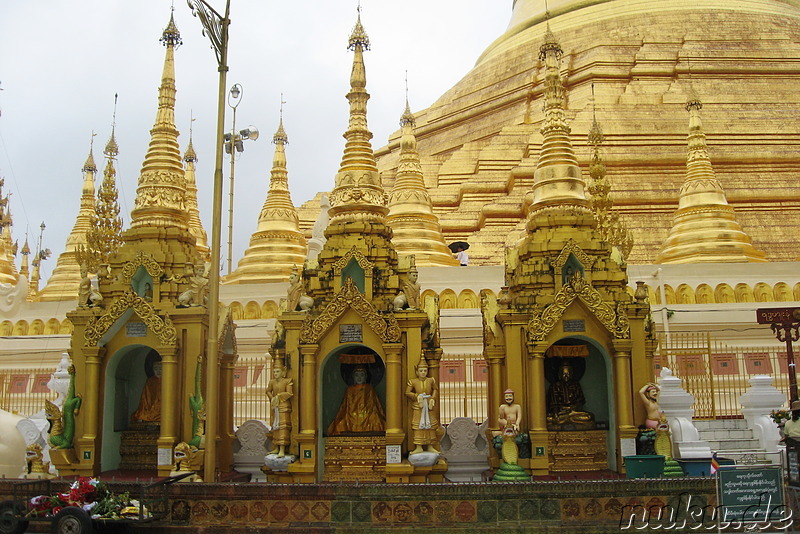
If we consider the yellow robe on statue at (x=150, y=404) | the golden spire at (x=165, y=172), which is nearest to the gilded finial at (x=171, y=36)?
the golden spire at (x=165, y=172)

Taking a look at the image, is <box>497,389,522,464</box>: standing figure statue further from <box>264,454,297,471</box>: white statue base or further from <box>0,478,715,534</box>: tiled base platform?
<box>264,454,297,471</box>: white statue base

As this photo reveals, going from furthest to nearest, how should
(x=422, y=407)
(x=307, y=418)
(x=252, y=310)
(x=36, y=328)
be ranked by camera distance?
1. (x=36, y=328)
2. (x=252, y=310)
3. (x=307, y=418)
4. (x=422, y=407)

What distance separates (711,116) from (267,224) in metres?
16.9

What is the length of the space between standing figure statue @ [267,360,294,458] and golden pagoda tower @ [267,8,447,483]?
8 cm

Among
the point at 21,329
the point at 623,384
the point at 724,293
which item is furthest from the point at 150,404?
the point at 724,293

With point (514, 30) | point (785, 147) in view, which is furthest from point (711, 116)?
point (514, 30)

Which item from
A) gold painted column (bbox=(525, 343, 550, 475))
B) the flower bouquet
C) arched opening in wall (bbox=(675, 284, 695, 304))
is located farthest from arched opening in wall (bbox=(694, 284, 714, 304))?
the flower bouquet

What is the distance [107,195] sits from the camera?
92.2ft

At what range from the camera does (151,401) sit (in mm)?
13969

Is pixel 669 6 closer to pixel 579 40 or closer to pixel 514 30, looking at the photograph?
pixel 579 40

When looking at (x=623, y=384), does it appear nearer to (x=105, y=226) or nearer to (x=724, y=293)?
(x=724, y=293)

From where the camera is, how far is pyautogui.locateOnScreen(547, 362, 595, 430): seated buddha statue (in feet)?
42.7

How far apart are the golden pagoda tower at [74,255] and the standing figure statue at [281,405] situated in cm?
1694

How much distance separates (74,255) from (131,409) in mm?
17611
